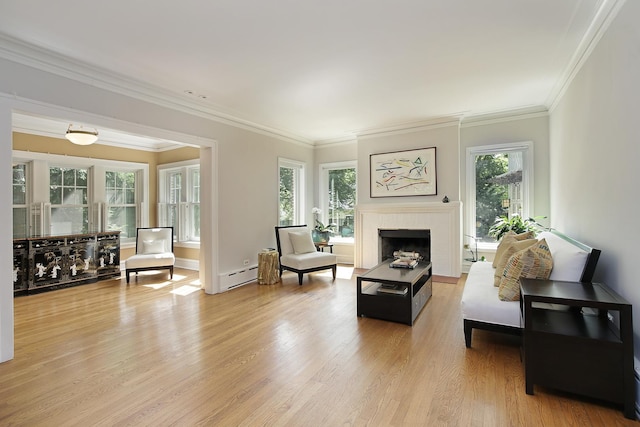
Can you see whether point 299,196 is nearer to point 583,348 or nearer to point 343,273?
point 343,273

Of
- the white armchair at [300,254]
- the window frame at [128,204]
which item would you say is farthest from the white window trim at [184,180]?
the white armchair at [300,254]

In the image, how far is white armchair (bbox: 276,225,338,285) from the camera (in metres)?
4.90

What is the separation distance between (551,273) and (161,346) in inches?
130

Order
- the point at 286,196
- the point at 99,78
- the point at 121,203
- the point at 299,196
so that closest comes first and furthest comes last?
the point at 99,78, the point at 121,203, the point at 286,196, the point at 299,196

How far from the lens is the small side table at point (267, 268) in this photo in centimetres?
492

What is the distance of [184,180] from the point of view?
20.2 ft

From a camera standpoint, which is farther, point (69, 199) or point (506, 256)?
point (69, 199)

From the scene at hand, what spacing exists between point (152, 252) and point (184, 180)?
1538mm

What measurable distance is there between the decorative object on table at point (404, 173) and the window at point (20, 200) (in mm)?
5714

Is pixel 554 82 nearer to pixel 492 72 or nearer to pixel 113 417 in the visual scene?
pixel 492 72

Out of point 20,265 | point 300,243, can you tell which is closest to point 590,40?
point 300,243

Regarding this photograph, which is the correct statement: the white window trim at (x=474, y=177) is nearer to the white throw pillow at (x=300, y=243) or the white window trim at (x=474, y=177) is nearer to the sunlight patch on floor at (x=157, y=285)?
the white throw pillow at (x=300, y=243)

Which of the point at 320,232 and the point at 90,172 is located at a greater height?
the point at 90,172

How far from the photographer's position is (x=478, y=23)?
2.46 metres
